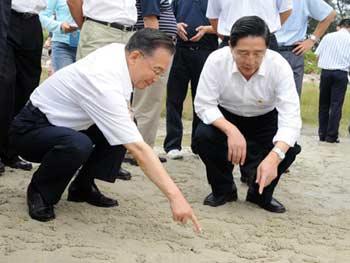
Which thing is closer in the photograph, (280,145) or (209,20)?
(280,145)

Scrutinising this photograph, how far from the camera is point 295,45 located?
5781 mm

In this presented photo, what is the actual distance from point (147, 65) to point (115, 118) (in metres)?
0.33

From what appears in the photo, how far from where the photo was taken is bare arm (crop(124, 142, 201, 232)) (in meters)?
2.77

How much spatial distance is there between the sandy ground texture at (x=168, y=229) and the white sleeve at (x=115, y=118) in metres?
0.57

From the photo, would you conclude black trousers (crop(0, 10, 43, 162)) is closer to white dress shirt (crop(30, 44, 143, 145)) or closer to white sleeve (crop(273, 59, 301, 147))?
white dress shirt (crop(30, 44, 143, 145))

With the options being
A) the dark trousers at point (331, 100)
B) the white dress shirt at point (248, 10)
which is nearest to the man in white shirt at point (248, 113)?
the white dress shirt at point (248, 10)

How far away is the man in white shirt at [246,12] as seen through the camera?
4785mm

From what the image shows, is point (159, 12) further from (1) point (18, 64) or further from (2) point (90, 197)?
(2) point (90, 197)

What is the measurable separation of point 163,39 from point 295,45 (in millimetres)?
2911

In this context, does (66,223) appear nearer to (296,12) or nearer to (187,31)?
(187,31)

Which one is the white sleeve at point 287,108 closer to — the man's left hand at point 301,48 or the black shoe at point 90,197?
the black shoe at point 90,197

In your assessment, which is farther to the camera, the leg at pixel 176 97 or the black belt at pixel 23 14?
the leg at pixel 176 97

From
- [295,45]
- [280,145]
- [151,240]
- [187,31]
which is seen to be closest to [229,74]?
[280,145]

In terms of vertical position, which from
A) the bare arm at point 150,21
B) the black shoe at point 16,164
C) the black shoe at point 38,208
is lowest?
the black shoe at point 16,164
